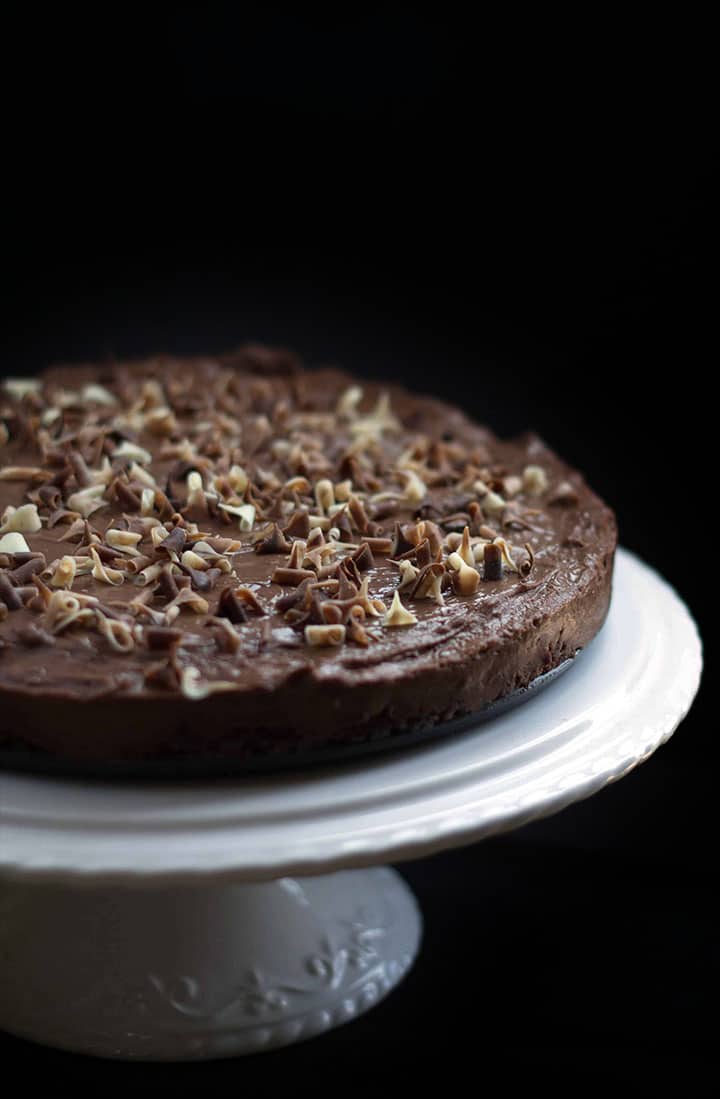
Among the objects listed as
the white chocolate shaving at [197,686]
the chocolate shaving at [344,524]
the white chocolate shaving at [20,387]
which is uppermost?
the chocolate shaving at [344,524]

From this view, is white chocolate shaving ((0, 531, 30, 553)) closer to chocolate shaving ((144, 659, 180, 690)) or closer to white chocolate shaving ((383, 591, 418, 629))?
chocolate shaving ((144, 659, 180, 690))

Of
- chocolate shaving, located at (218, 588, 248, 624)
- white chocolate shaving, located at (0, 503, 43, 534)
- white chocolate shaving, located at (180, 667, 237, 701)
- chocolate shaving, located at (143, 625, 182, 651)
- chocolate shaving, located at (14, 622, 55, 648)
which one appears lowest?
white chocolate shaving, located at (0, 503, 43, 534)

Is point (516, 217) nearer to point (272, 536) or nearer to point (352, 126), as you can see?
point (352, 126)

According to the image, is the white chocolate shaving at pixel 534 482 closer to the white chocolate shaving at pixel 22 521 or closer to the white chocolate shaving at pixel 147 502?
the white chocolate shaving at pixel 147 502

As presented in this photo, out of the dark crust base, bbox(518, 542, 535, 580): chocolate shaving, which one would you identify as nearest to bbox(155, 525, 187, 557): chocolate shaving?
the dark crust base

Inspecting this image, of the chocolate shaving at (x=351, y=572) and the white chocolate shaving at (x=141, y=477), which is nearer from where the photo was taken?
the chocolate shaving at (x=351, y=572)

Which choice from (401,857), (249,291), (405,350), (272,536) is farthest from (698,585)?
(401,857)

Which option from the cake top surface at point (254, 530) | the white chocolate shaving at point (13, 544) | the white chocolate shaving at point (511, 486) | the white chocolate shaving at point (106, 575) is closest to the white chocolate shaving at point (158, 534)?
the cake top surface at point (254, 530)

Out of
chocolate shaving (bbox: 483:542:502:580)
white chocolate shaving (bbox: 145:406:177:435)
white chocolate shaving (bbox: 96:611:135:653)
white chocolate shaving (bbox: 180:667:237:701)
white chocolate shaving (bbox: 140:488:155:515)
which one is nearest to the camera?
white chocolate shaving (bbox: 180:667:237:701)

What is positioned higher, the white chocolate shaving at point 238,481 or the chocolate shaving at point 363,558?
the chocolate shaving at point 363,558

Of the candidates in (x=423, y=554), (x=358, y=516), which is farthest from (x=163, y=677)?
(x=358, y=516)
